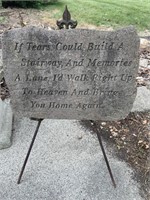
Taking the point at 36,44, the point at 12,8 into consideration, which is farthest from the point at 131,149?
the point at 12,8

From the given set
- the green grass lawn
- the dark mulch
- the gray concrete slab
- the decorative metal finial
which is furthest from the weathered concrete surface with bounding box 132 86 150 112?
the green grass lawn

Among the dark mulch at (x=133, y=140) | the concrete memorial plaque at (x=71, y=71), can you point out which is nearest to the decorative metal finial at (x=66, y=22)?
the concrete memorial plaque at (x=71, y=71)

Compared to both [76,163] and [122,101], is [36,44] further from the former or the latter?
[76,163]

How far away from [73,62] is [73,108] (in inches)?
14.2

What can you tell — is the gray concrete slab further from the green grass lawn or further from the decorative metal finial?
the green grass lawn

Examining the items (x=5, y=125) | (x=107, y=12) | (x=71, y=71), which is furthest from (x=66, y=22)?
(x=107, y=12)

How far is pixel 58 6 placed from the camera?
7.61 metres

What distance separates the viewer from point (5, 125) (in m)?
3.58

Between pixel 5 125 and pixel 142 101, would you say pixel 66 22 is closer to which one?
pixel 5 125

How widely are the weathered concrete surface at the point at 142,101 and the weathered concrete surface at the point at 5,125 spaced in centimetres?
127

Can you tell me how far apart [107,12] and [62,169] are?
4.70 metres

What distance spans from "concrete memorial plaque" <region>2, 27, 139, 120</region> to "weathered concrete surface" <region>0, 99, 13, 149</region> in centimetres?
71

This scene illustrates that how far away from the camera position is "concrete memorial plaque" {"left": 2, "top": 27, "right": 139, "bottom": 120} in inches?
98.5

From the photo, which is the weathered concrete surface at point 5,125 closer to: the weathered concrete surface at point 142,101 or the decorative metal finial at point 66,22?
the decorative metal finial at point 66,22
